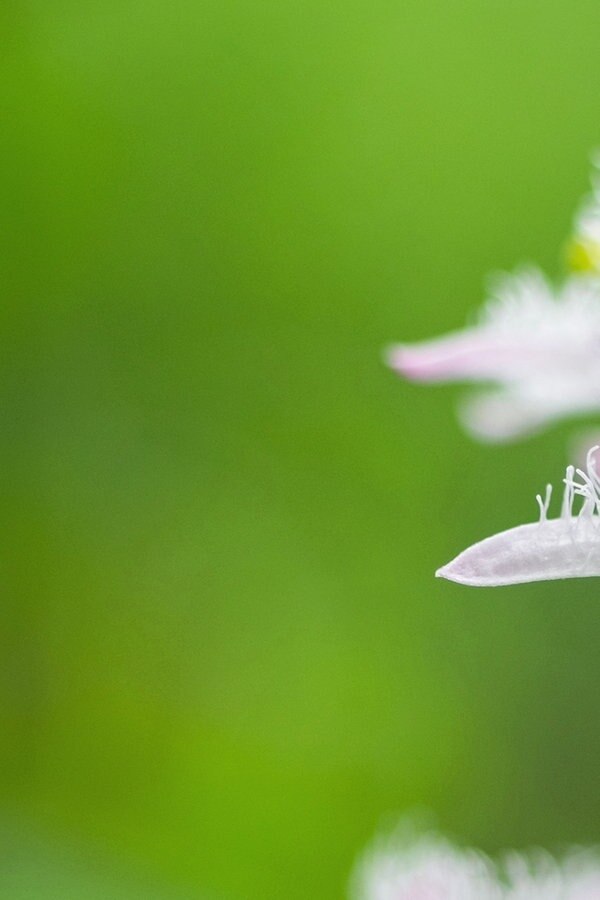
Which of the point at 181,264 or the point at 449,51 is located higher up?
the point at 449,51

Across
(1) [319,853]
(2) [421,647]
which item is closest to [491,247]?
(2) [421,647]

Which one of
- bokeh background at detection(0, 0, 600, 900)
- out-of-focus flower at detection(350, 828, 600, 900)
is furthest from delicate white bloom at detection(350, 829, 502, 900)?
bokeh background at detection(0, 0, 600, 900)

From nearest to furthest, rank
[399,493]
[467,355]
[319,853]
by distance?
[467,355] < [319,853] < [399,493]

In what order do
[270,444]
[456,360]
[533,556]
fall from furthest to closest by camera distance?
[270,444]
[456,360]
[533,556]

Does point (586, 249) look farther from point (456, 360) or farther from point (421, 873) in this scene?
point (421, 873)

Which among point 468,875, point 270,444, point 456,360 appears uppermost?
point 270,444

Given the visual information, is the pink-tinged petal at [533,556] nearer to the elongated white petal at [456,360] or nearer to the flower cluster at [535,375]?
the flower cluster at [535,375]

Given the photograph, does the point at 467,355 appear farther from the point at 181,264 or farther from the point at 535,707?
the point at 181,264

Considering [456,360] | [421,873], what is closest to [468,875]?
[421,873]
